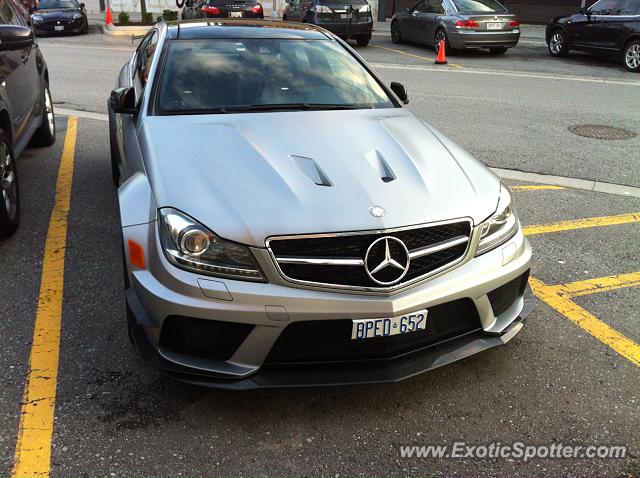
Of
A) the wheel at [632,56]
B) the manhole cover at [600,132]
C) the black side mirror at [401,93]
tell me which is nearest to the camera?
the black side mirror at [401,93]

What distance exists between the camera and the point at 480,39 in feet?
51.0

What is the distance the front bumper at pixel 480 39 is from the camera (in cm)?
1542

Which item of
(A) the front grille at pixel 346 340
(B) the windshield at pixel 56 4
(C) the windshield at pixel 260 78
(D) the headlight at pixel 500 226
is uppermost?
(C) the windshield at pixel 260 78

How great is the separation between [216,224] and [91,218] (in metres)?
2.89

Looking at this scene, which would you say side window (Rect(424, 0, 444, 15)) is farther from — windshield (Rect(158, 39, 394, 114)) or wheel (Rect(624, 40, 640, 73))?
windshield (Rect(158, 39, 394, 114))

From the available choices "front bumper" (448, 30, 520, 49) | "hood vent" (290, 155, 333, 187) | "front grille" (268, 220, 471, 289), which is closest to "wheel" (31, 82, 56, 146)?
"hood vent" (290, 155, 333, 187)

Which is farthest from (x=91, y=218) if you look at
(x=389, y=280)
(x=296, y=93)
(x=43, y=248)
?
(x=389, y=280)

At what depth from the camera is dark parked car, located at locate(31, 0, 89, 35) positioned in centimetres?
2128

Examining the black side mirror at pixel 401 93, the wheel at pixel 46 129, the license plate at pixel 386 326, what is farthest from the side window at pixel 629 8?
the license plate at pixel 386 326

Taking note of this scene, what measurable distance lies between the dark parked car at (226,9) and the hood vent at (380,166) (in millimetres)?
16101

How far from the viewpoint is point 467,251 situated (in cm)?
299

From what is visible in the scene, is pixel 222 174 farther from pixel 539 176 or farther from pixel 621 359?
pixel 539 176

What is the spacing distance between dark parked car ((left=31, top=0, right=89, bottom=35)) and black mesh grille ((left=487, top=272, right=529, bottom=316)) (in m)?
21.4

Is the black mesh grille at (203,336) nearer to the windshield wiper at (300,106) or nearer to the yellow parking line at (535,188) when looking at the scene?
the windshield wiper at (300,106)
